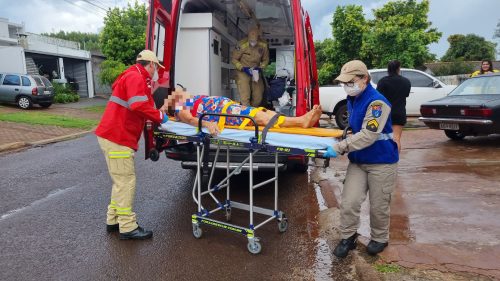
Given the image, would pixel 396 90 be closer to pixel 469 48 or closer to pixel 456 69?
pixel 456 69

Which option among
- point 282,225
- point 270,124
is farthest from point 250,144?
point 282,225

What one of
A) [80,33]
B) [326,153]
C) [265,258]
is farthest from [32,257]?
[80,33]

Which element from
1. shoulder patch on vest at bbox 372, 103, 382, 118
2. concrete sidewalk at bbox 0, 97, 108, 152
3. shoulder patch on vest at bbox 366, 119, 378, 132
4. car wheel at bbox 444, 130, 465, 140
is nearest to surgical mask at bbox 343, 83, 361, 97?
shoulder patch on vest at bbox 372, 103, 382, 118

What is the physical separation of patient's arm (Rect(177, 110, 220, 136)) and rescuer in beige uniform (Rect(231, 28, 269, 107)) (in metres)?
2.50

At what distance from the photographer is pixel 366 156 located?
3588 mm

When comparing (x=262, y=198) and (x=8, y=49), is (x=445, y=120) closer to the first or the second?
(x=262, y=198)

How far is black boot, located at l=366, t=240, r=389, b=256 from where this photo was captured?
3.69 metres

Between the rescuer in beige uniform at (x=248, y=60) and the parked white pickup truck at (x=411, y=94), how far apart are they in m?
5.44

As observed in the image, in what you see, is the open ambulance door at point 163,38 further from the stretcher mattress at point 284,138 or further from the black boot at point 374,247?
the black boot at point 374,247

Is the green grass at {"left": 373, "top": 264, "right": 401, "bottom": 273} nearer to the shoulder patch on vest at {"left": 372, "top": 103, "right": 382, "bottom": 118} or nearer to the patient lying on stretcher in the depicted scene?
the shoulder patch on vest at {"left": 372, "top": 103, "right": 382, "bottom": 118}

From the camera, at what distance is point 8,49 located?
23.1m

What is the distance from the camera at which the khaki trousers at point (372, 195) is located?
3.61 meters

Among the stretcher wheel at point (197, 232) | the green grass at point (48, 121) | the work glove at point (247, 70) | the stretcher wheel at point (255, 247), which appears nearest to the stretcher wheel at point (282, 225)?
the stretcher wheel at point (255, 247)

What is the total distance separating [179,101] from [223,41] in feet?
9.34
